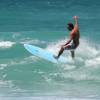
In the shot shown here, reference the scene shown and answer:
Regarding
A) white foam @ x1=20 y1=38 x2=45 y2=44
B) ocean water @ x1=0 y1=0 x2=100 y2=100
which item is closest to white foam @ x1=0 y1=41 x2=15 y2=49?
ocean water @ x1=0 y1=0 x2=100 y2=100

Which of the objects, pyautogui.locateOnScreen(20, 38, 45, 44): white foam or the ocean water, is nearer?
the ocean water

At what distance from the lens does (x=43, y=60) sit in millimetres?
42531

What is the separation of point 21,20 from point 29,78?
20.2 metres

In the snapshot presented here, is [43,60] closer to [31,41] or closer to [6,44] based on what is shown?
[6,44]

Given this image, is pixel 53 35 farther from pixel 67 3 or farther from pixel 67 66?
pixel 67 3

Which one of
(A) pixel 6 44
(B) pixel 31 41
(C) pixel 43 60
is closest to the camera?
(C) pixel 43 60

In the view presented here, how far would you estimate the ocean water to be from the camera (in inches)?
1410

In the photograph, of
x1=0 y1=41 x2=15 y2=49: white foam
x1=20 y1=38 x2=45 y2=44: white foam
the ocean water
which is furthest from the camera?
x1=20 y1=38 x2=45 y2=44: white foam

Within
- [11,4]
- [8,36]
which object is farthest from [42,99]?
[11,4]

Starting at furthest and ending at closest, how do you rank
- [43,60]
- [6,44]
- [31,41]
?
[31,41]
[6,44]
[43,60]

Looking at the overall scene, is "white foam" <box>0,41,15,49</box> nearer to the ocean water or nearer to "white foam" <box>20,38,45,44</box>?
the ocean water

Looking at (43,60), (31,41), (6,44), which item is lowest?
(31,41)

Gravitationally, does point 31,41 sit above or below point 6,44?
below

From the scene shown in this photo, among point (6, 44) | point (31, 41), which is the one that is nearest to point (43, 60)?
point (6, 44)
